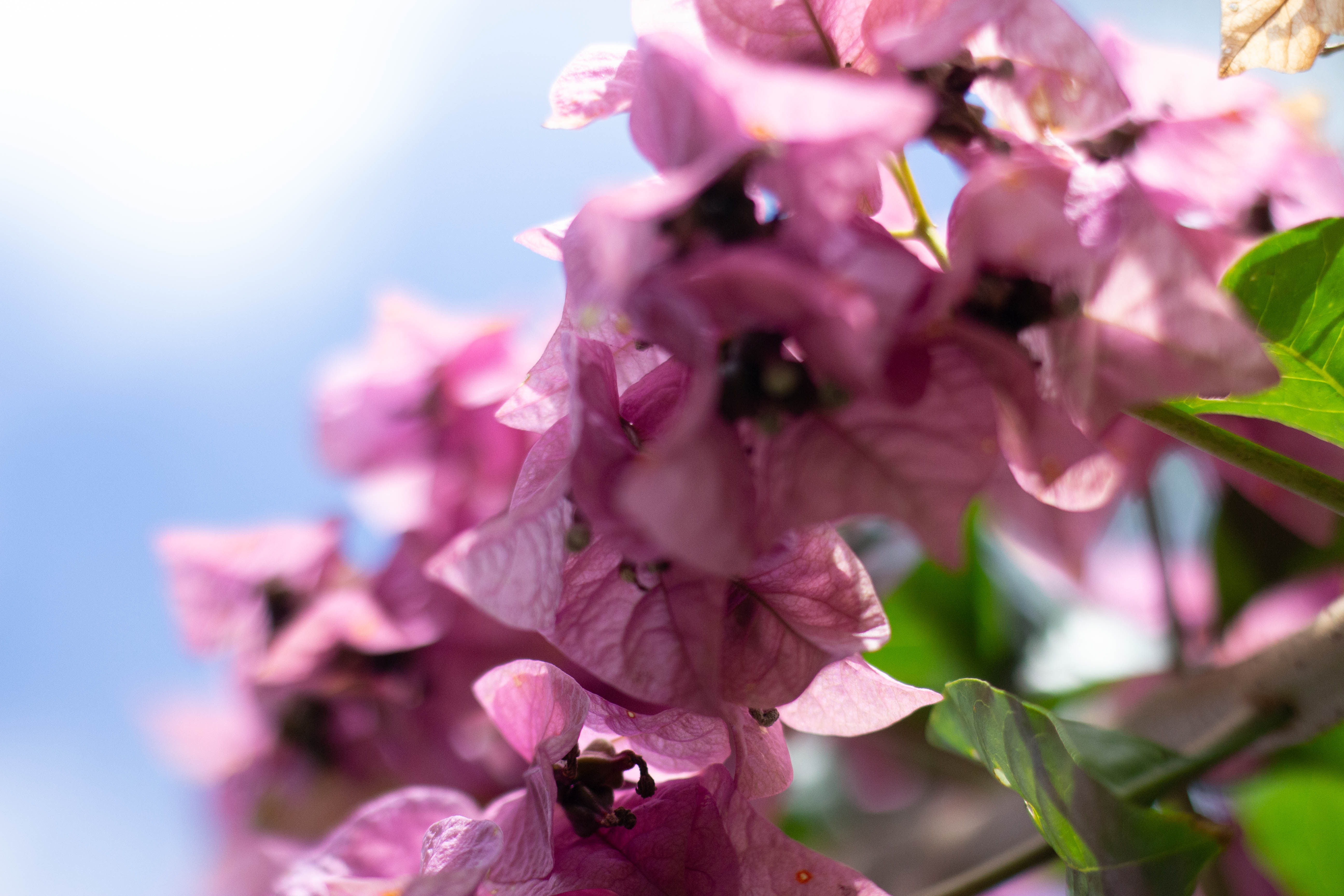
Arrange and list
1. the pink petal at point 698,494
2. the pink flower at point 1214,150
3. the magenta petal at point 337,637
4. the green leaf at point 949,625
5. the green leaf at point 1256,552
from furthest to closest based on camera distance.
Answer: the green leaf at point 949,625
the green leaf at point 1256,552
the magenta petal at point 337,637
the pink flower at point 1214,150
the pink petal at point 698,494

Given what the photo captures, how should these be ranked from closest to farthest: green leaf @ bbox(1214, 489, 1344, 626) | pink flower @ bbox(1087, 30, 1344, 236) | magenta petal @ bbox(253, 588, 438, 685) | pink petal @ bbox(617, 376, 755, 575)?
pink petal @ bbox(617, 376, 755, 575) → pink flower @ bbox(1087, 30, 1344, 236) → magenta petal @ bbox(253, 588, 438, 685) → green leaf @ bbox(1214, 489, 1344, 626)

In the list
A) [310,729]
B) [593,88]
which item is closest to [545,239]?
[593,88]

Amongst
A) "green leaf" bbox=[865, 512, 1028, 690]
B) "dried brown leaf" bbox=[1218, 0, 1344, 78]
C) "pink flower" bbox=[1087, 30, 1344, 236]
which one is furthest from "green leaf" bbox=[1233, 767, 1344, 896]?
"dried brown leaf" bbox=[1218, 0, 1344, 78]

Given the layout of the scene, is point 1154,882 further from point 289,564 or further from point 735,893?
point 289,564

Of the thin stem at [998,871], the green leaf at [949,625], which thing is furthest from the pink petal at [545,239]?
the green leaf at [949,625]

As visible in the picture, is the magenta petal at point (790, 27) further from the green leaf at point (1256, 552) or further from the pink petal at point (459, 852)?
the green leaf at point (1256, 552)

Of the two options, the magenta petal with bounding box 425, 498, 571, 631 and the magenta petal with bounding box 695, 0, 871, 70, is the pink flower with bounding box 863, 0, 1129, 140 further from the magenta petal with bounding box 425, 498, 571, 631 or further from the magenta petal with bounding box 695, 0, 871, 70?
the magenta petal with bounding box 425, 498, 571, 631

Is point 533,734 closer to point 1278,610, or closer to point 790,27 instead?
point 790,27

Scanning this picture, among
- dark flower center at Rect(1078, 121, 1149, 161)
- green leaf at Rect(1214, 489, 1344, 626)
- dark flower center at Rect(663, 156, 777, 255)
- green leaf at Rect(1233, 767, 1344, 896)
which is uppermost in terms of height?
dark flower center at Rect(663, 156, 777, 255)
